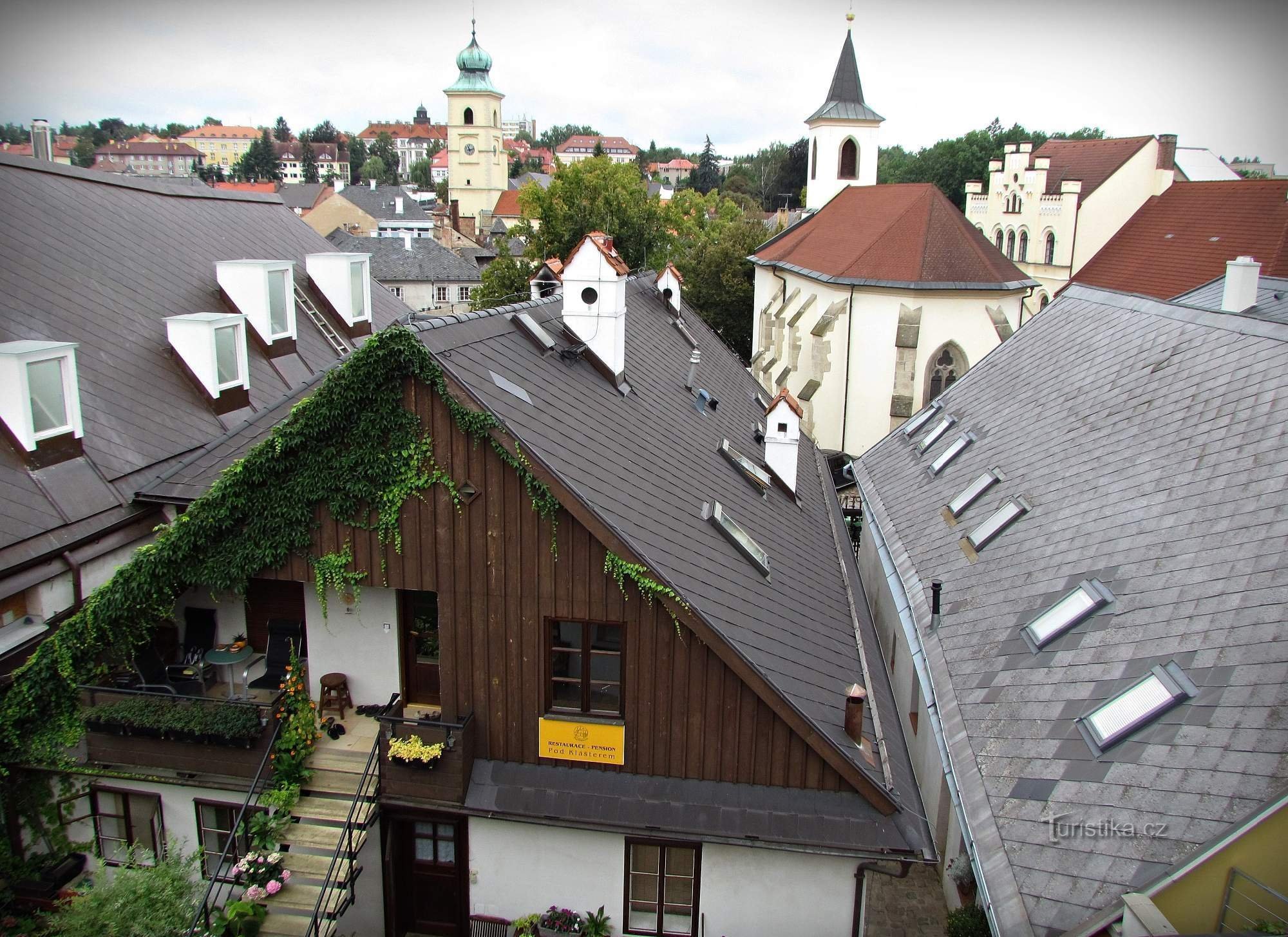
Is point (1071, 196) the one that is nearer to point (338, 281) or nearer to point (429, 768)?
point (338, 281)

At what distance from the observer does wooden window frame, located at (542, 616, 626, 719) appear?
9844 mm

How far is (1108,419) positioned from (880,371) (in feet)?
69.2

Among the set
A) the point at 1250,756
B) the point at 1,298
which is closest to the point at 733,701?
the point at 1250,756

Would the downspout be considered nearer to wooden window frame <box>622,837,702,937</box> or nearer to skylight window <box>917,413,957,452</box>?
skylight window <box>917,413,957,452</box>

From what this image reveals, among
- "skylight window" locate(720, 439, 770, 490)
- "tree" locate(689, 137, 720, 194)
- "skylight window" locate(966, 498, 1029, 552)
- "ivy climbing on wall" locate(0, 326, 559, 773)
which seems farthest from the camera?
"tree" locate(689, 137, 720, 194)

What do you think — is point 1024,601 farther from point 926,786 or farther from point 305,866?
point 305,866

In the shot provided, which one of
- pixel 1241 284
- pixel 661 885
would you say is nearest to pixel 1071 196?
pixel 1241 284

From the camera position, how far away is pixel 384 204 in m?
98.6

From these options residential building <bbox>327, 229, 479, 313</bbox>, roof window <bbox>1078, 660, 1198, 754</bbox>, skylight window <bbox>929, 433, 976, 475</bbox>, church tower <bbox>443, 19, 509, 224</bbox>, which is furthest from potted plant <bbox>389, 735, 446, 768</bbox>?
church tower <bbox>443, 19, 509, 224</bbox>

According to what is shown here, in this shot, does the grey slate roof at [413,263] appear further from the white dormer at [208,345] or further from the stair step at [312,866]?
the stair step at [312,866]

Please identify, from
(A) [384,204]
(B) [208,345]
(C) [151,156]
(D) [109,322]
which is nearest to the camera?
(D) [109,322]

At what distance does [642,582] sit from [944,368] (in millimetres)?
27533

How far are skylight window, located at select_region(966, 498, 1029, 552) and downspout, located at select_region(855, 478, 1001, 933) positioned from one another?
148 cm

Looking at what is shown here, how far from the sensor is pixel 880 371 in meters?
34.2
